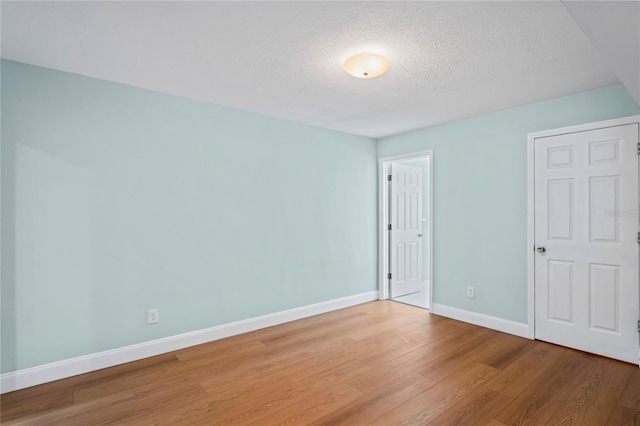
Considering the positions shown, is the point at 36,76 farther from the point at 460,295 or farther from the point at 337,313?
the point at 460,295

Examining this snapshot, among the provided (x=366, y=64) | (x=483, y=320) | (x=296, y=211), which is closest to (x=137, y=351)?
(x=296, y=211)

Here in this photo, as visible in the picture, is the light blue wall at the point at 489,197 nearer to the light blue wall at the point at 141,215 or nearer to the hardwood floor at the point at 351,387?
the hardwood floor at the point at 351,387

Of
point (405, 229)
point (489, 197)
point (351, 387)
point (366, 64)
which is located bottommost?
point (351, 387)

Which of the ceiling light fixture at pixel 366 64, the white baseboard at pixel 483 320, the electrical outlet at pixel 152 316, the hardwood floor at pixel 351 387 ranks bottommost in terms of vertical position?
the hardwood floor at pixel 351 387

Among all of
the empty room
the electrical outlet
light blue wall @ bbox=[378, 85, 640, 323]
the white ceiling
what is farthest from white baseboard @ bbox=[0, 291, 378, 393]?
the white ceiling

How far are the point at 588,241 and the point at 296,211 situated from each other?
9.92ft

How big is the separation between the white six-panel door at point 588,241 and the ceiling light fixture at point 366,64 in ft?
6.81

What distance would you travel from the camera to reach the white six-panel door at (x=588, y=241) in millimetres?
2811

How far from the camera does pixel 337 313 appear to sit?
4.29m

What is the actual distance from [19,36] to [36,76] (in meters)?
0.47

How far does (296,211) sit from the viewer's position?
407 cm

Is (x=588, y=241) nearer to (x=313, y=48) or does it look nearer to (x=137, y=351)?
(x=313, y=48)

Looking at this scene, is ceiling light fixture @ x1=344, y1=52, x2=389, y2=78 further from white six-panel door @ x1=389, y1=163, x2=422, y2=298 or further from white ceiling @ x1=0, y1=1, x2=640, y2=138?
white six-panel door @ x1=389, y1=163, x2=422, y2=298

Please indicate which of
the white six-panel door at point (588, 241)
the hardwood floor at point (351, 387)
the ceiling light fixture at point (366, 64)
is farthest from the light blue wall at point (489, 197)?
the ceiling light fixture at point (366, 64)
